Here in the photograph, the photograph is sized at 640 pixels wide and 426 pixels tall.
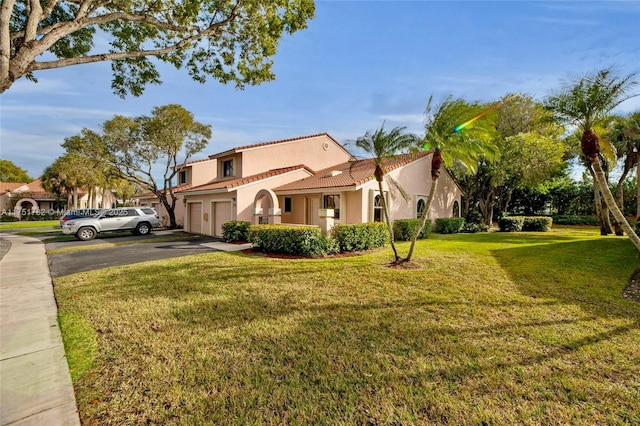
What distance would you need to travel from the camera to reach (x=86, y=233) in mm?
17625

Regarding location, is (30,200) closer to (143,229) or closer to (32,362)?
(143,229)

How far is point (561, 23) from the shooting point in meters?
8.58

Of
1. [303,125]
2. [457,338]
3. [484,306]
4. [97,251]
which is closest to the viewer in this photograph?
[457,338]

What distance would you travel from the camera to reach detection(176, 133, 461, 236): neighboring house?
51.2 feet

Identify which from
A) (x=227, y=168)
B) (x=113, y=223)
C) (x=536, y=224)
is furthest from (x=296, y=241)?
(x=536, y=224)

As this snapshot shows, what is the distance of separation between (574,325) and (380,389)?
414cm

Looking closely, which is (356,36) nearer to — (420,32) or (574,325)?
(420,32)

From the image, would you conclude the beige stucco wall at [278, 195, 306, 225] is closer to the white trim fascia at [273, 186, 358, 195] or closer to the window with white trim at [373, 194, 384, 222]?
the white trim fascia at [273, 186, 358, 195]

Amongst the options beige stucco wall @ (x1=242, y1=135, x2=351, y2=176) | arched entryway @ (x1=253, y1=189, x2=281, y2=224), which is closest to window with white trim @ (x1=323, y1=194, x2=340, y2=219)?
arched entryway @ (x1=253, y1=189, x2=281, y2=224)

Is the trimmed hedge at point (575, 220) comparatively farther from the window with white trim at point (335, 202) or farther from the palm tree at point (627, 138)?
the window with white trim at point (335, 202)

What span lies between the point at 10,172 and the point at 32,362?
306 ft

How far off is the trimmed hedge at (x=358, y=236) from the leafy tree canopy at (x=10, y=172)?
293ft

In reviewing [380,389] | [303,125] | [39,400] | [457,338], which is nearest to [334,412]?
[380,389]

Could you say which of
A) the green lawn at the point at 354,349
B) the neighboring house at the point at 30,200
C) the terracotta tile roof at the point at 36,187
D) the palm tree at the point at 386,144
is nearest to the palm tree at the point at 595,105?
the green lawn at the point at 354,349
